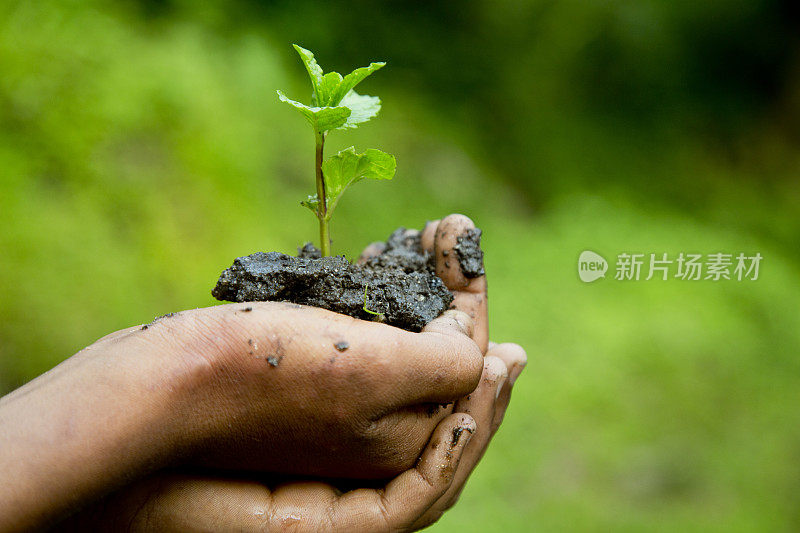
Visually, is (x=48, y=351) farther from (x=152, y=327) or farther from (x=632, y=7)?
(x=632, y=7)

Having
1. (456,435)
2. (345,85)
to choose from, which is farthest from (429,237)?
(456,435)

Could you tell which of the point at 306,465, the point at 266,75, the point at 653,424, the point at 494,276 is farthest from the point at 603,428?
the point at 266,75

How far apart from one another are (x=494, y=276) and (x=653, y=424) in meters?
0.77

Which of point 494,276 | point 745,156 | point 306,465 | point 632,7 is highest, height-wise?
point 632,7

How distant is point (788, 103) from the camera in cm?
255

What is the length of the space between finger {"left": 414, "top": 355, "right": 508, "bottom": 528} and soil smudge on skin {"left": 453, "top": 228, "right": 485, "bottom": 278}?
19 centimetres

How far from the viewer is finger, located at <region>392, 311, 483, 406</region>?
0.77 meters

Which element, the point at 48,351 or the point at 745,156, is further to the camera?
the point at 745,156

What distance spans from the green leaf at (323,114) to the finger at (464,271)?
312 mm

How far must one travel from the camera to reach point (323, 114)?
3.13 feet

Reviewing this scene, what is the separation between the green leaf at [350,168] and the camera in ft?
3.42

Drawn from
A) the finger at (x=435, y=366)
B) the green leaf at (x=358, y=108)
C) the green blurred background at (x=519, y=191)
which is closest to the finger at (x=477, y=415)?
the finger at (x=435, y=366)

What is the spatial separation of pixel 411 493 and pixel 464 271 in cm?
44

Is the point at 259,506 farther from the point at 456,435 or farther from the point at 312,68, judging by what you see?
the point at 312,68
